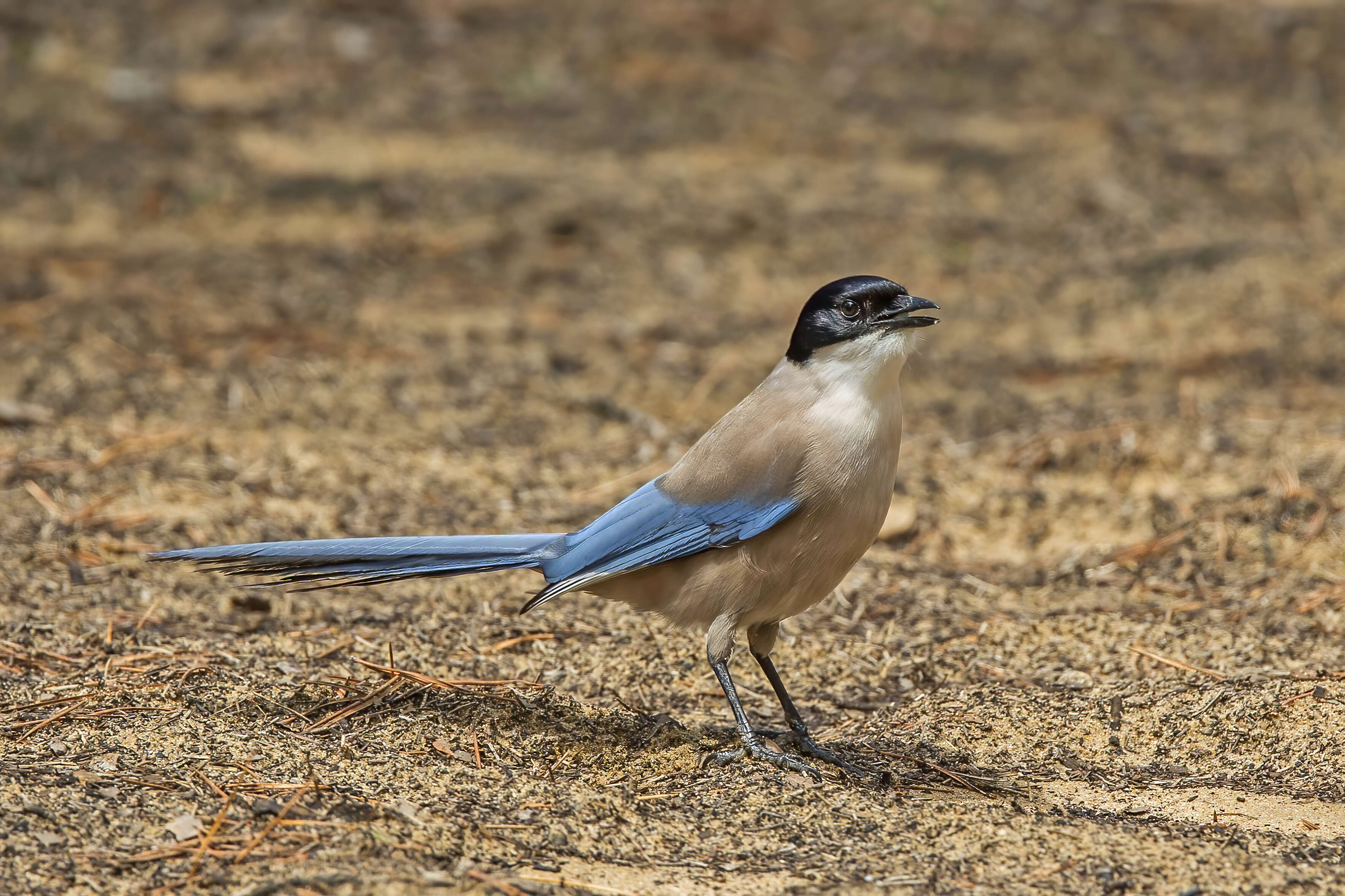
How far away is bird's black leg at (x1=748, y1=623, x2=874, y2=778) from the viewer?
170 inches

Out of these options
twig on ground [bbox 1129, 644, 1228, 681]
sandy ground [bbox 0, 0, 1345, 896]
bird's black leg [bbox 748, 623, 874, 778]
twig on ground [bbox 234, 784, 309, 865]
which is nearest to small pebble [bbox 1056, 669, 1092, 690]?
sandy ground [bbox 0, 0, 1345, 896]

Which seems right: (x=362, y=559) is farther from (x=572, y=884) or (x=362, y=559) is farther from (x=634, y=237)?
(x=634, y=237)

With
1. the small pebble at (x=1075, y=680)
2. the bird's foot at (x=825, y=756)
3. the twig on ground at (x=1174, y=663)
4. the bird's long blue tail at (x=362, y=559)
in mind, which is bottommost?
the bird's foot at (x=825, y=756)

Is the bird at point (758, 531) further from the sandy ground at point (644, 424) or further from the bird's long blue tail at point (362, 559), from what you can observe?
the sandy ground at point (644, 424)

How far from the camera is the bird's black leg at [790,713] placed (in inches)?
170

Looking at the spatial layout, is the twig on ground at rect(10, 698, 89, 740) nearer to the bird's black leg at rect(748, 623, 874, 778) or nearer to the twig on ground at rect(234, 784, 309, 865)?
the twig on ground at rect(234, 784, 309, 865)

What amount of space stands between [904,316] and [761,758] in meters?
1.36

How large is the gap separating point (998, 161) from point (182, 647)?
8.08 meters

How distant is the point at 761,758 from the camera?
4203 millimetres

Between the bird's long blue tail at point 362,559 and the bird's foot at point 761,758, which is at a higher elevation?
the bird's long blue tail at point 362,559

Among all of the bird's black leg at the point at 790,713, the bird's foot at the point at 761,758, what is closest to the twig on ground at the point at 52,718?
the bird's foot at the point at 761,758

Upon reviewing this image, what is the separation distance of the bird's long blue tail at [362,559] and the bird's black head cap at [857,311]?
44.4 inches

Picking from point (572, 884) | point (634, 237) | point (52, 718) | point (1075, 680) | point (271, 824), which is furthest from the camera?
point (634, 237)

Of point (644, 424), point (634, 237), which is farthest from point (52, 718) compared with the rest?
point (634, 237)
